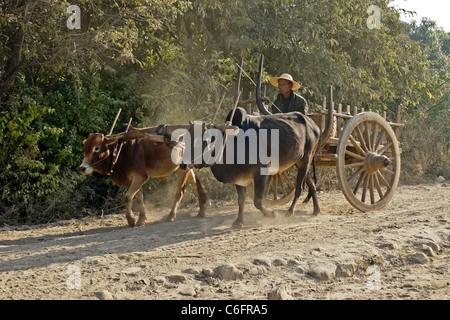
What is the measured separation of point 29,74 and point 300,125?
16.0 feet

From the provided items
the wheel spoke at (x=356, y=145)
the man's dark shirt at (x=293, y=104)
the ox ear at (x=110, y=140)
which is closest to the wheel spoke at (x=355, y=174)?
the wheel spoke at (x=356, y=145)

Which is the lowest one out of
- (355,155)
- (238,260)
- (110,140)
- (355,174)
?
(238,260)

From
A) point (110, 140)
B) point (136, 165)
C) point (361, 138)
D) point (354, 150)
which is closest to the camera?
point (110, 140)

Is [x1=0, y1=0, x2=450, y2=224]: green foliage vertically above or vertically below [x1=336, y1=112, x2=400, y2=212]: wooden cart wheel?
above

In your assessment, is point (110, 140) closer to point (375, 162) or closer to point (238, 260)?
point (238, 260)

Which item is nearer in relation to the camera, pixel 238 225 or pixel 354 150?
pixel 238 225

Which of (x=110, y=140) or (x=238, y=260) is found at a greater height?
(x=110, y=140)

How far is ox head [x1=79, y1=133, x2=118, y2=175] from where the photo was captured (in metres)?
6.13

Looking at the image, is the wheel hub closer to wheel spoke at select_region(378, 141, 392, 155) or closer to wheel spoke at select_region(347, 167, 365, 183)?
wheel spoke at select_region(347, 167, 365, 183)

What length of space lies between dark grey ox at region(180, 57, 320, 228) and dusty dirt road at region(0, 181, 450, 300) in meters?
0.52

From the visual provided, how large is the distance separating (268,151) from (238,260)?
2.25 metres

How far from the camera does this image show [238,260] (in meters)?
4.50

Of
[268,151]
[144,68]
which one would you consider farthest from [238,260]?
[144,68]

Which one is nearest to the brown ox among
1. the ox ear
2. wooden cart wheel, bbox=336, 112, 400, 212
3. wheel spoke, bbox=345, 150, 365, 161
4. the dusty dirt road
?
the ox ear
